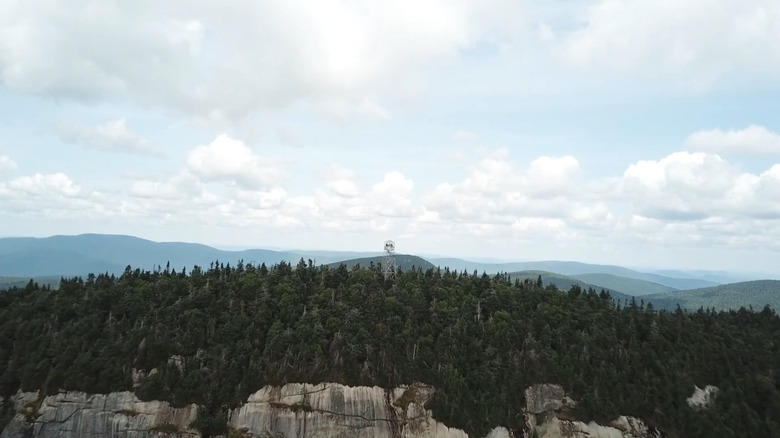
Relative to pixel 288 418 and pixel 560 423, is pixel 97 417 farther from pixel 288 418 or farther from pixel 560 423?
pixel 560 423

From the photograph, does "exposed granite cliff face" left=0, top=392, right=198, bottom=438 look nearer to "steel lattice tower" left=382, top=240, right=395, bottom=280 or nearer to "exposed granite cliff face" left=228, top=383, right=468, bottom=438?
"exposed granite cliff face" left=228, top=383, right=468, bottom=438

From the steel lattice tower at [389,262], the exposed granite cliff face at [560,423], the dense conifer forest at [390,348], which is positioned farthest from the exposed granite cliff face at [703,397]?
the steel lattice tower at [389,262]

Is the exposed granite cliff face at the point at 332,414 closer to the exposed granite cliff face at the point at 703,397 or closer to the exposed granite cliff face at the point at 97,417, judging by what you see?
the exposed granite cliff face at the point at 97,417

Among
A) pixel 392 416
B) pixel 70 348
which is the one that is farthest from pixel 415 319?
pixel 70 348

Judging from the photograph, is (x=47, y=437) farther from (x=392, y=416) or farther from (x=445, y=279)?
(x=445, y=279)

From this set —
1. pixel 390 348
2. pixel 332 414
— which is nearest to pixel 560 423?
pixel 390 348
